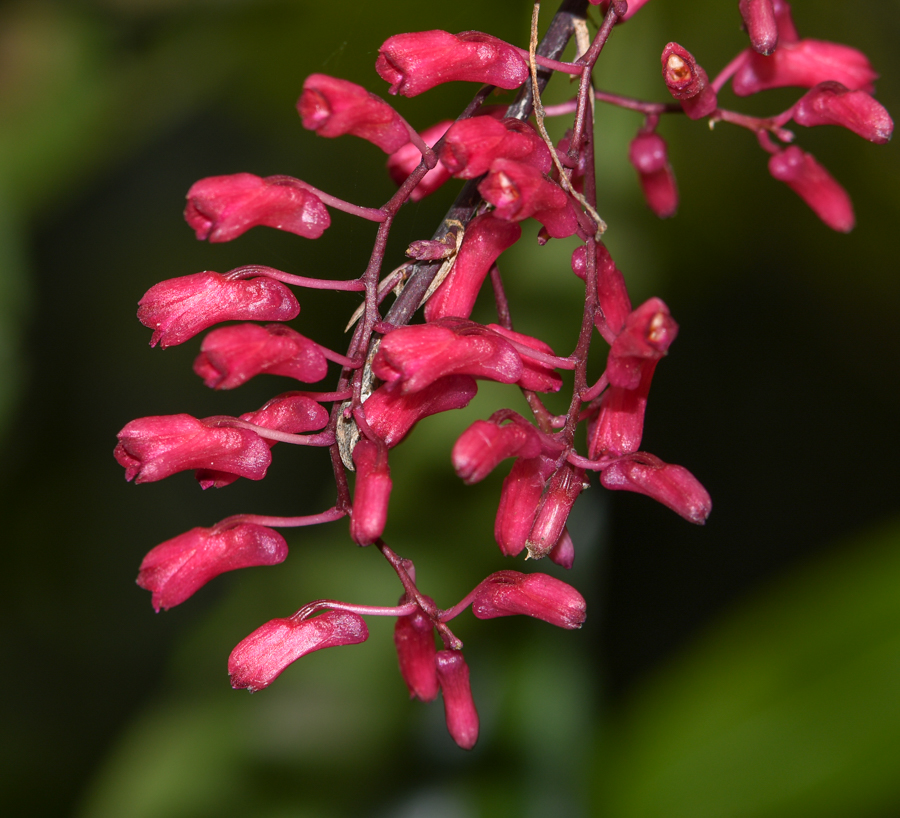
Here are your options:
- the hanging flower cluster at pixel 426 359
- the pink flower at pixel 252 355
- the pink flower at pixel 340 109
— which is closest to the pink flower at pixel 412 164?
the hanging flower cluster at pixel 426 359

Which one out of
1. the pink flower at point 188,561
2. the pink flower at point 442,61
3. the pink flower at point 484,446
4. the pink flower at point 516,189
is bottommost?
the pink flower at point 188,561

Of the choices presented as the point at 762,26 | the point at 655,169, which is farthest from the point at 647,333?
the point at 655,169

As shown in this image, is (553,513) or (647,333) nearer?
(647,333)

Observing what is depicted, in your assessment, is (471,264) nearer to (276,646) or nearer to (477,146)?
(477,146)

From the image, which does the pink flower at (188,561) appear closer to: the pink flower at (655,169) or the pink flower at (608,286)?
the pink flower at (608,286)

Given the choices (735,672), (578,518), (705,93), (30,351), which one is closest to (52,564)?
(30,351)

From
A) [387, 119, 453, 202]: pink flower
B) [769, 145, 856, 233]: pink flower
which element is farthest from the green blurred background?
[769, 145, 856, 233]: pink flower

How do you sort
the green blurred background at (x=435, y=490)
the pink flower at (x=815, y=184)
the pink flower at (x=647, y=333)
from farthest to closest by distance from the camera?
the green blurred background at (x=435, y=490) < the pink flower at (x=815, y=184) < the pink flower at (x=647, y=333)
